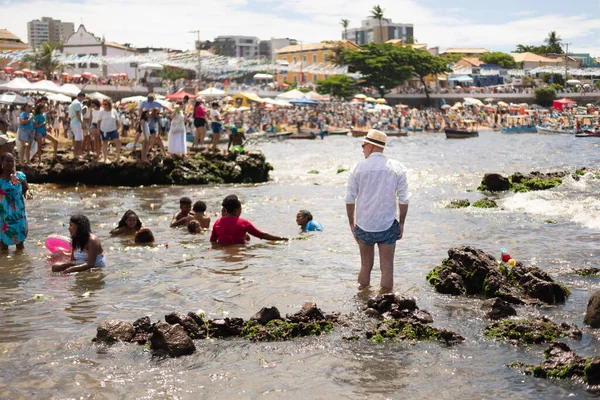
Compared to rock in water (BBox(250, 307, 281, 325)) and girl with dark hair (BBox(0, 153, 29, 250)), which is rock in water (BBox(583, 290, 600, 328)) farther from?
girl with dark hair (BBox(0, 153, 29, 250))

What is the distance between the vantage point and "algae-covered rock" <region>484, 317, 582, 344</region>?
6.21 m

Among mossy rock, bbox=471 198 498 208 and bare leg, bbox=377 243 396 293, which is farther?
mossy rock, bbox=471 198 498 208

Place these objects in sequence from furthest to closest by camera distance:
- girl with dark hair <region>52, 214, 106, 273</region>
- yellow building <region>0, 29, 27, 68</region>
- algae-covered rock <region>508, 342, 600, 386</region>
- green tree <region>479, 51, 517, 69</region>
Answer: green tree <region>479, 51, 517, 69</region> < yellow building <region>0, 29, 27, 68</region> < girl with dark hair <region>52, 214, 106, 273</region> < algae-covered rock <region>508, 342, 600, 386</region>

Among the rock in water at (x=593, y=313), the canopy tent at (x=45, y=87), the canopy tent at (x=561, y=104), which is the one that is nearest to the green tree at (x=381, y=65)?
the canopy tent at (x=561, y=104)

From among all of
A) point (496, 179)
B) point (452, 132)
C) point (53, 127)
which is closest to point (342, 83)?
point (452, 132)

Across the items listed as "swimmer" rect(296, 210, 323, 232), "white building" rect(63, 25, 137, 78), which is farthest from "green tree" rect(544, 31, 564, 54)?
"swimmer" rect(296, 210, 323, 232)

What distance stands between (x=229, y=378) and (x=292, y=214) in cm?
982

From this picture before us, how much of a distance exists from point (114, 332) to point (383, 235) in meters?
2.87

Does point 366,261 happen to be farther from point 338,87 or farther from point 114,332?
point 338,87

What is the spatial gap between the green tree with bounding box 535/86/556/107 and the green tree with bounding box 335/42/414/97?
16.8 meters

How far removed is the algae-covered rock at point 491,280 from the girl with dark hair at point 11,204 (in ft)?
18.9

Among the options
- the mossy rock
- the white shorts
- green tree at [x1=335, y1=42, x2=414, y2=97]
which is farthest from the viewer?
green tree at [x1=335, y1=42, x2=414, y2=97]

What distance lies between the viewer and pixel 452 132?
59688mm

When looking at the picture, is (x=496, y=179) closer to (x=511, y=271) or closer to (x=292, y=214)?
(x=292, y=214)
